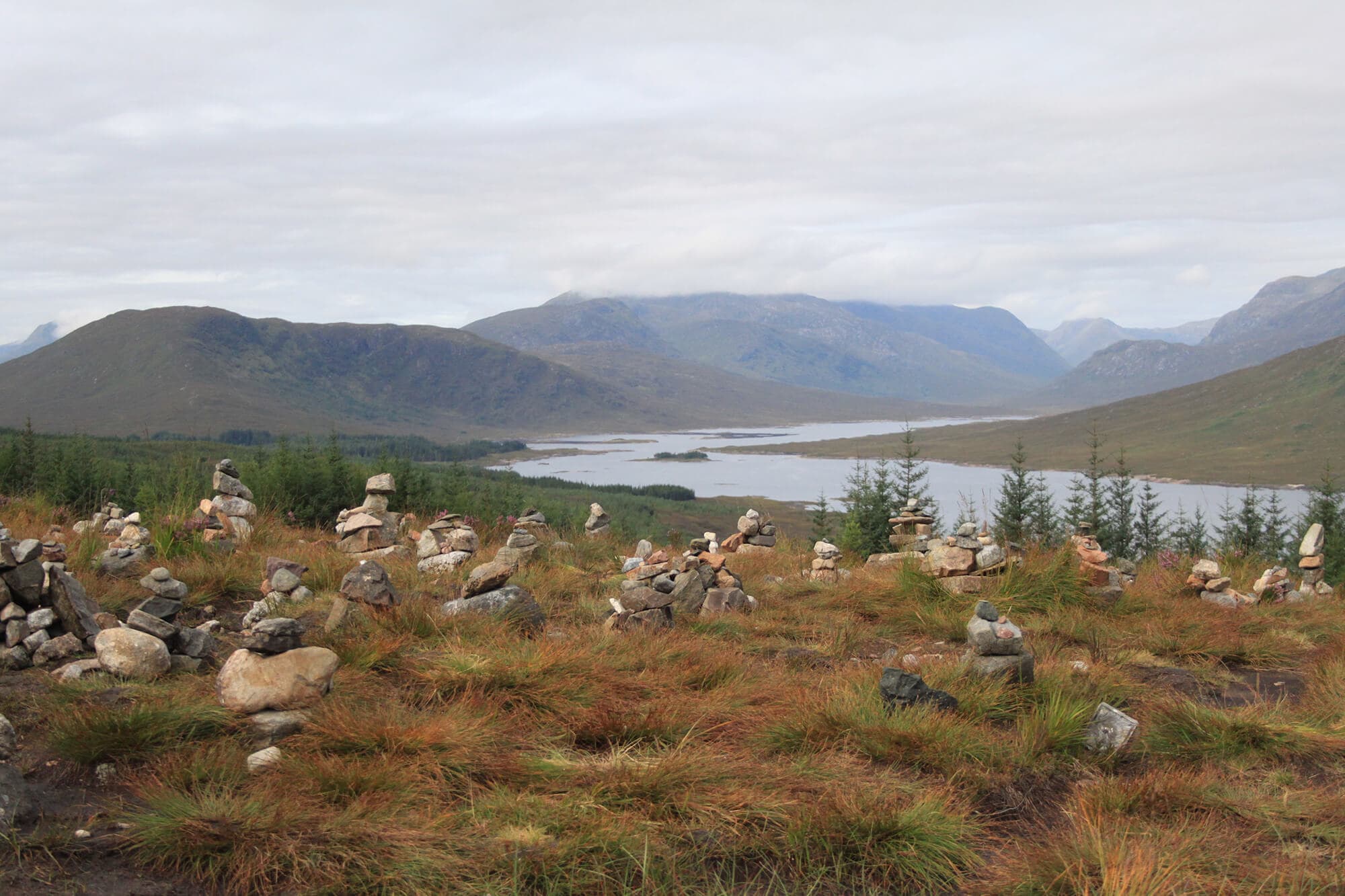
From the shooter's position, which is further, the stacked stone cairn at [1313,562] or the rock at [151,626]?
the stacked stone cairn at [1313,562]

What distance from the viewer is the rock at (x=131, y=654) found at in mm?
6102

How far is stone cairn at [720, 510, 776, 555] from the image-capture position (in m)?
14.2

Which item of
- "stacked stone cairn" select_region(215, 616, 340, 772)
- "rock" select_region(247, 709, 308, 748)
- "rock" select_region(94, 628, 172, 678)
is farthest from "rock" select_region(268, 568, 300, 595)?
"rock" select_region(247, 709, 308, 748)

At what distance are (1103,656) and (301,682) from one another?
6.57 meters

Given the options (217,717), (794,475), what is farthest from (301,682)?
(794,475)

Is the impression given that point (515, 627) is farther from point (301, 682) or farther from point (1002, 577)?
point (1002, 577)

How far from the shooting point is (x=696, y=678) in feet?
21.9

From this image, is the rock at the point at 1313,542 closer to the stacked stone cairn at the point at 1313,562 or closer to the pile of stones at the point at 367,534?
the stacked stone cairn at the point at 1313,562

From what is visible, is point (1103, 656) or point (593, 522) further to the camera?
point (593, 522)

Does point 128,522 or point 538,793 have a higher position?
point 128,522

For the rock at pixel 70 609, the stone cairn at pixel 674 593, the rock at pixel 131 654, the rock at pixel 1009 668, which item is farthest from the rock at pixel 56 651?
the rock at pixel 1009 668

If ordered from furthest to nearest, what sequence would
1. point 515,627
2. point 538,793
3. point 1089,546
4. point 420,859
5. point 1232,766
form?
1. point 1089,546
2. point 515,627
3. point 1232,766
4. point 538,793
5. point 420,859

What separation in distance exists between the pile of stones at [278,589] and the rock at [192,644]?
111 centimetres

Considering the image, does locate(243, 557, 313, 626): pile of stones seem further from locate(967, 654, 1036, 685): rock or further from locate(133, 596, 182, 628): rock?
locate(967, 654, 1036, 685): rock
